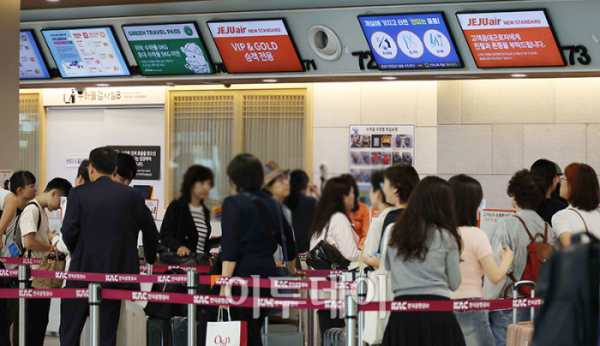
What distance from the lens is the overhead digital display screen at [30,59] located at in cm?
761

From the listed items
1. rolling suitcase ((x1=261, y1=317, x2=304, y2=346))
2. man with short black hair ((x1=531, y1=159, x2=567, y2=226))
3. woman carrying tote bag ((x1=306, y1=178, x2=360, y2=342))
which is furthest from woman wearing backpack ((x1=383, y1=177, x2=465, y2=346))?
man with short black hair ((x1=531, y1=159, x2=567, y2=226))

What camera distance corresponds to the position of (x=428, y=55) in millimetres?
6289

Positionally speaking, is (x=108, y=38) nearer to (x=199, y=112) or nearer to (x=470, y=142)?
(x=470, y=142)

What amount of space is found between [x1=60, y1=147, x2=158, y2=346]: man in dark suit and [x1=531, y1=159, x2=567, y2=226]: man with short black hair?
285cm

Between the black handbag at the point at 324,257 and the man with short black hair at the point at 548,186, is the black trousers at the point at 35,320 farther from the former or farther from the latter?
the man with short black hair at the point at 548,186

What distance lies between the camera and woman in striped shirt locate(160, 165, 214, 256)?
4.91 ft

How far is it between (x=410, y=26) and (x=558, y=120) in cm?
197

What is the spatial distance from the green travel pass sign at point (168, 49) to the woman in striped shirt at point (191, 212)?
4679 mm

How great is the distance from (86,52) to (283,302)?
206 inches

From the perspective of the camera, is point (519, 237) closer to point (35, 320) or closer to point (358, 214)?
point (358, 214)

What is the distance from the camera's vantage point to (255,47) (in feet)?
22.1

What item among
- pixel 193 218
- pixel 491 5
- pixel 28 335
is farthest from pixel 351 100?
pixel 193 218

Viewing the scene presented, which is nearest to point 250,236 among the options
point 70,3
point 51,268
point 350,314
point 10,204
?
point 350,314

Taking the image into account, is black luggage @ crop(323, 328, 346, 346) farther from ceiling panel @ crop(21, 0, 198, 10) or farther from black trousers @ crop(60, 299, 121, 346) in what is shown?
ceiling panel @ crop(21, 0, 198, 10)
